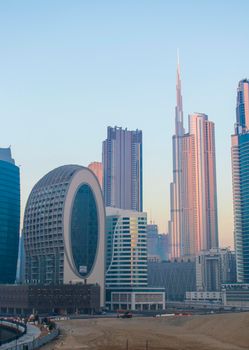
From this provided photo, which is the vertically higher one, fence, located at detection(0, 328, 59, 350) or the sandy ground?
fence, located at detection(0, 328, 59, 350)

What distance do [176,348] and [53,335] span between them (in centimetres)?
2874

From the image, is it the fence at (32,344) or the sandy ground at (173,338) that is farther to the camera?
the sandy ground at (173,338)

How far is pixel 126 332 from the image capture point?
138m

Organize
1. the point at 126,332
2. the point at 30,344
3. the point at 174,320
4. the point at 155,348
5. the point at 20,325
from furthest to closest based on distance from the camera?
the point at 174,320 < the point at 20,325 < the point at 126,332 < the point at 155,348 < the point at 30,344

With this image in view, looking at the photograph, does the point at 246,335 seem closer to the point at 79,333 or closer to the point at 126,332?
the point at 126,332

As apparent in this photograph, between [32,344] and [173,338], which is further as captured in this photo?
[173,338]

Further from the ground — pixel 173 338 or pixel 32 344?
pixel 32 344

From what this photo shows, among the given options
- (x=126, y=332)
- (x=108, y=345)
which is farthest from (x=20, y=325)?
(x=108, y=345)

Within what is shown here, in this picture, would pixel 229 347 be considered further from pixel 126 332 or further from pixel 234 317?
pixel 234 317

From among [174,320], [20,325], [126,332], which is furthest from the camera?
[174,320]

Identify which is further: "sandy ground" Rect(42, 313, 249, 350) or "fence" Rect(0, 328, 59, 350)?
"sandy ground" Rect(42, 313, 249, 350)

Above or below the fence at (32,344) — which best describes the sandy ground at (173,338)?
below

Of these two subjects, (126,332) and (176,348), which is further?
Result: (126,332)

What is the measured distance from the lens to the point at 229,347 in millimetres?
113125
